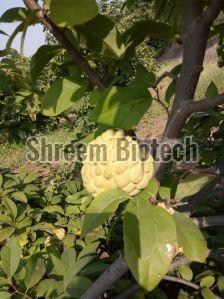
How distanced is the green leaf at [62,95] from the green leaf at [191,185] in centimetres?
33

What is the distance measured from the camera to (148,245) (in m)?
0.66

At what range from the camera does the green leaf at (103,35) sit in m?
0.89

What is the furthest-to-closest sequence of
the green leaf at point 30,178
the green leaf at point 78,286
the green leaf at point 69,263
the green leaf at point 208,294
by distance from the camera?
the green leaf at point 30,178
the green leaf at point 208,294
the green leaf at point 69,263
the green leaf at point 78,286

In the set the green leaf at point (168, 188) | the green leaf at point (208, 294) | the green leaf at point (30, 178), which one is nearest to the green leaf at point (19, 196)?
the green leaf at point (30, 178)

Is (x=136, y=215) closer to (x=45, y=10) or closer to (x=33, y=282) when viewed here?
(x=45, y=10)

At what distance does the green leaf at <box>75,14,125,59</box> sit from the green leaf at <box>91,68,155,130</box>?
11cm

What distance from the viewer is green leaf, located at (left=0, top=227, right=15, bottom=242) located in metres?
1.68

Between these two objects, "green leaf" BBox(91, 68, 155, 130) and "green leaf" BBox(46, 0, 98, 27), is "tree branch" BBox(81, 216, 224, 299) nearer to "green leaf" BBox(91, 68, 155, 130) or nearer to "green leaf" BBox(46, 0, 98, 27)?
"green leaf" BBox(91, 68, 155, 130)

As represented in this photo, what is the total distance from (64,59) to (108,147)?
0.40 m

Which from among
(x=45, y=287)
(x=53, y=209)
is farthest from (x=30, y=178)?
(x=45, y=287)

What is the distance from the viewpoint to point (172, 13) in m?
1.31

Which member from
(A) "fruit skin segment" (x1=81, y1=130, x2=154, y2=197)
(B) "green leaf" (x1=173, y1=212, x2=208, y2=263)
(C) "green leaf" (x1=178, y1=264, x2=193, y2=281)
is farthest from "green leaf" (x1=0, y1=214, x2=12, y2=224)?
(B) "green leaf" (x1=173, y1=212, x2=208, y2=263)

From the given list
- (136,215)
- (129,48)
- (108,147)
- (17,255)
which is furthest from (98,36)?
(17,255)

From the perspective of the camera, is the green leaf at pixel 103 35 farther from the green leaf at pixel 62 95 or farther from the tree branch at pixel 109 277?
the tree branch at pixel 109 277
